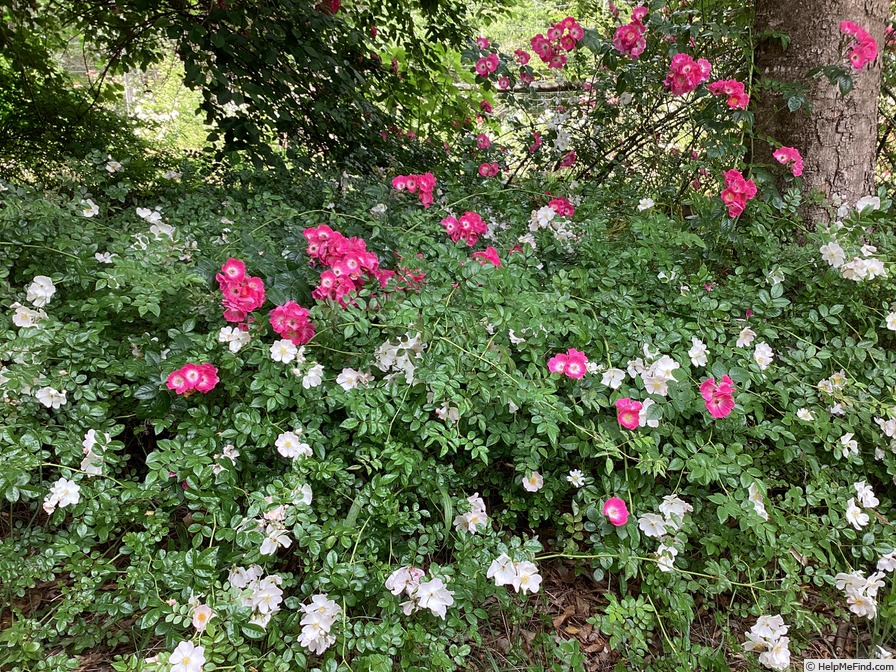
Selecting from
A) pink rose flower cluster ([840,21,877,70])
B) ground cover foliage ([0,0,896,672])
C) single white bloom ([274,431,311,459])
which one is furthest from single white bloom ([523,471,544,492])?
pink rose flower cluster ([840,21,877,70])

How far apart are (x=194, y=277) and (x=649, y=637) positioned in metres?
1.46

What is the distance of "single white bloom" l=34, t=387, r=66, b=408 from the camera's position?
1.32 m

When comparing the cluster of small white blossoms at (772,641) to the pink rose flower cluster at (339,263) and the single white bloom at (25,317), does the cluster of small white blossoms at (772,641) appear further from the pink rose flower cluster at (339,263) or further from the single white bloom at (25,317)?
the single white bloom at (25,317)

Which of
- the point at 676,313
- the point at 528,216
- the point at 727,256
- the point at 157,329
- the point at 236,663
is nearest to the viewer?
the point at 236,663

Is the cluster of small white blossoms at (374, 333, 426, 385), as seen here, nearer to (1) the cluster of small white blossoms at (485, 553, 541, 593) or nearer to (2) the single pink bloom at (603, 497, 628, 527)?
(1) the cluster of small white blossoms at (485, 553, 541, 593)

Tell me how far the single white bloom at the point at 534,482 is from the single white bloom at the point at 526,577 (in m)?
0.22

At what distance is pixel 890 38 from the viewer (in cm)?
244

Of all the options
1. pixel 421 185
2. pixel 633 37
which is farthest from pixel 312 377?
pixel 633 37

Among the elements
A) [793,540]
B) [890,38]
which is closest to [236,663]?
[793,540]

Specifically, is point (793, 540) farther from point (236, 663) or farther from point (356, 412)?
point (236, 663)

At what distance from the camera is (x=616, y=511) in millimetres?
1336

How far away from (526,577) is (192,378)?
92cm

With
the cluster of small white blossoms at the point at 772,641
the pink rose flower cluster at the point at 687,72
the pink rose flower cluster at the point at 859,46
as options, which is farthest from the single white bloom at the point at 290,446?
the pink rose flower cluster at the point at 859,46

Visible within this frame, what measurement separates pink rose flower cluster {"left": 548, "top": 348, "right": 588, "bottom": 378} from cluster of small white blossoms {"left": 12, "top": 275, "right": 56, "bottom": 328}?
1343 mm
